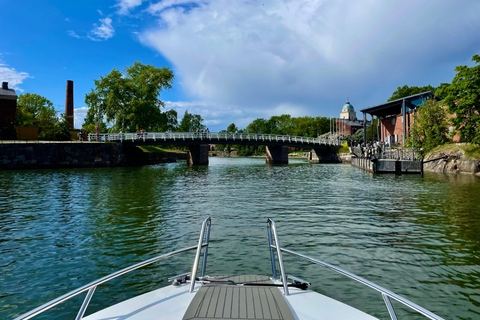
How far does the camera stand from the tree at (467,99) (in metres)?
32.0

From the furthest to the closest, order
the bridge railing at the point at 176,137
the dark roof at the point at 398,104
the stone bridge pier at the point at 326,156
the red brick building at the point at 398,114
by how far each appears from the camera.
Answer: the stone bridge pier at the point at 326,156, the red brick building at the point at 398,114, the dark roof at the point at 398,104, the bridge railing at the point at 176,137

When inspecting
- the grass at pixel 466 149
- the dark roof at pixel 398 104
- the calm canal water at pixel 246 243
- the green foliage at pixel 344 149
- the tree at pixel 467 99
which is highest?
the dark roof at pixel 398 104

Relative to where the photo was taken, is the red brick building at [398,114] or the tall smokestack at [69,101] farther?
the tall smokestack at [69,101]

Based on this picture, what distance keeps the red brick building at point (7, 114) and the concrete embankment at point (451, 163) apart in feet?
179


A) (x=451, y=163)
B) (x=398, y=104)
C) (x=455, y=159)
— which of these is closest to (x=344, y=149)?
(x=398, y=104)

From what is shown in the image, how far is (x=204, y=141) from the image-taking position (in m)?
52.8

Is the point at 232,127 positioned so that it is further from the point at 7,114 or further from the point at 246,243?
the point at 246,243

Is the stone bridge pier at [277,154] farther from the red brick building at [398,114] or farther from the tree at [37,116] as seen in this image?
the tree at [37,116]

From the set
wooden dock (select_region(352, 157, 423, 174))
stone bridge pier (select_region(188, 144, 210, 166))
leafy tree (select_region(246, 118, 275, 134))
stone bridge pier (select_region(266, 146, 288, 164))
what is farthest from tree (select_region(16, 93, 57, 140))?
leafy tree (select_region(246, 118, 275, 134))

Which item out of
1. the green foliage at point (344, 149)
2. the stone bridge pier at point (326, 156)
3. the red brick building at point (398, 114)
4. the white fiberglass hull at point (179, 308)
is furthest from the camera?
the green foliage at point (344, 149)

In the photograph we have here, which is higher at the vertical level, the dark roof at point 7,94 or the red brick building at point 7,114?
the dark roof at point 7,94

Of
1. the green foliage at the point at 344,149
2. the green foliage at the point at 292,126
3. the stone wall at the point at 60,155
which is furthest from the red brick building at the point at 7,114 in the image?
the green foliage at the point at 292,126

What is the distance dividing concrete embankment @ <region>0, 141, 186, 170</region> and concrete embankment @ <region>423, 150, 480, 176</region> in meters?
39.4

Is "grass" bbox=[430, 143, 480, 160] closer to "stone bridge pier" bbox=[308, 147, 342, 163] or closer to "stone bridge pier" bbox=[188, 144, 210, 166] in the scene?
"stone bridge pier" bbox=[308, 147, 342, 163]
